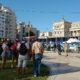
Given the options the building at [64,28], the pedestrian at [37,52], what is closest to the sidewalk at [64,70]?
the pedestrian at [37,52]

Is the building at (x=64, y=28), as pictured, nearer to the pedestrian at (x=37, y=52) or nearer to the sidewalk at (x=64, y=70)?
the sidewalk at (x=64, y=70)

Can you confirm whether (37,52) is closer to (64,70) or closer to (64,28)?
(64,70)

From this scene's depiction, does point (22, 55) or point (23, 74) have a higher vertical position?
point (22, 55)

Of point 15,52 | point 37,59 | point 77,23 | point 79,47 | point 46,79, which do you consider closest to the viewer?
point 46,79

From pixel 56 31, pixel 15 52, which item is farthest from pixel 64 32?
pixel 15 52

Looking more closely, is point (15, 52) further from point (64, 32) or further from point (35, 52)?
point (64, 32)

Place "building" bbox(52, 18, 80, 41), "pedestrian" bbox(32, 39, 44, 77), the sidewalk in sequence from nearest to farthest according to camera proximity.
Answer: the sidewalk → "pedestrian" bbox(32, 39, 44, 77) → "building" bbox(52, 18, 80, 41)

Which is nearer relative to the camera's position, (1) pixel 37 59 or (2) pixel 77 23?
(1) pixel 37 59

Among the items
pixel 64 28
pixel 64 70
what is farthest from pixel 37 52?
pixel 64 28

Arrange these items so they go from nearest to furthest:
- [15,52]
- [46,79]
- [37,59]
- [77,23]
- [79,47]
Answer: [46,79] < [37,59] < [15,52] < [79,47] < [77,23]

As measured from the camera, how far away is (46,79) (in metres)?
12.3

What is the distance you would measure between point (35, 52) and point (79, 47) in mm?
35289

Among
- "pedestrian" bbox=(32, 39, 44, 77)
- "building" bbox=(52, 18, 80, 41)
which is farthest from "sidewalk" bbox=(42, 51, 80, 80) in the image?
"building" bbox=(52, 18, 80, 41)

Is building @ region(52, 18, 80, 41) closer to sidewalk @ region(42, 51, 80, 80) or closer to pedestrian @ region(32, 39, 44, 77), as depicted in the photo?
sidewalk @ region(42, 51, 80, 80)
